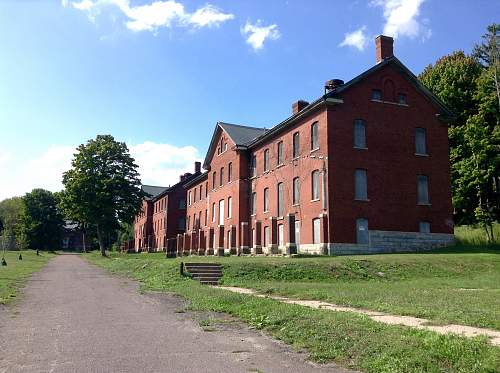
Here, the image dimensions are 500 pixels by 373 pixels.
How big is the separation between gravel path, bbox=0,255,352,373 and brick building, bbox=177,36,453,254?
19.9 m

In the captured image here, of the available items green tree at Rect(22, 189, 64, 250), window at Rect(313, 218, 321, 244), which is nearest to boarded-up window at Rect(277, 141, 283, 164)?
window at Rect(313, 218, 321, 244)

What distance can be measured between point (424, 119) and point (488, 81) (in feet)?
33.0

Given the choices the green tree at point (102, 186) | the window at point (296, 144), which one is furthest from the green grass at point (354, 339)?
the green tree at point (102, 186)

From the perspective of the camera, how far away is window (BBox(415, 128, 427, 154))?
34.5 meters

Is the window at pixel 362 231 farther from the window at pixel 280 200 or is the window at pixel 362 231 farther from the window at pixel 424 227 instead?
the window at pixel 280 200

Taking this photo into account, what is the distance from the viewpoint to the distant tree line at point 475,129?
126 feet

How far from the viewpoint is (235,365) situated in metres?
6.78

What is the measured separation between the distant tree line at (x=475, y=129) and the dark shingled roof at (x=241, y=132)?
686 inches

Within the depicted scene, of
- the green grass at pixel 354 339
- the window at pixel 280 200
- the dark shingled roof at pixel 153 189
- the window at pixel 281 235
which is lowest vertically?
the green grass at pixel 354 339

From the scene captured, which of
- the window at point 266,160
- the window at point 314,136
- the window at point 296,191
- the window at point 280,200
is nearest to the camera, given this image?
the window at point 314,136

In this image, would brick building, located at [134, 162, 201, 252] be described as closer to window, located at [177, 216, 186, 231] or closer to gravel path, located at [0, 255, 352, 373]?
window, located at [177, 216, 186, 231]

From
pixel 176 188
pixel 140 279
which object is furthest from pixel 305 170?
pixel 176 188

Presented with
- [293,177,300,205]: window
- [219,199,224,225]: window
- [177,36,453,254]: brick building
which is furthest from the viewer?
[219,199,224,225]: window

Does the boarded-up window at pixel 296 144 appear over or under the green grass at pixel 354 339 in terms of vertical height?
over
